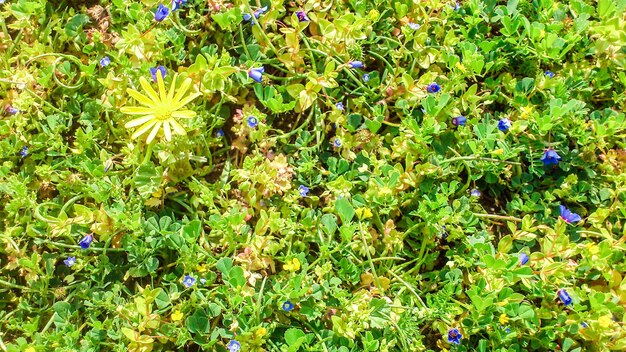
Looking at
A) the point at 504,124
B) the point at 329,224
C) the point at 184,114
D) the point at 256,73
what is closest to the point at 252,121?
the point at 256,73

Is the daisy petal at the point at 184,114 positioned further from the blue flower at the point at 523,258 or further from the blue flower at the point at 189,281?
the blue flower at the point at 523,258

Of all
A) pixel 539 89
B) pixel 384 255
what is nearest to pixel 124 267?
pixel 384 255

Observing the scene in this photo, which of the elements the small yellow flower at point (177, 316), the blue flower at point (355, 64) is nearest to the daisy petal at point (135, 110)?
the small yellow flower at point (177, 316)

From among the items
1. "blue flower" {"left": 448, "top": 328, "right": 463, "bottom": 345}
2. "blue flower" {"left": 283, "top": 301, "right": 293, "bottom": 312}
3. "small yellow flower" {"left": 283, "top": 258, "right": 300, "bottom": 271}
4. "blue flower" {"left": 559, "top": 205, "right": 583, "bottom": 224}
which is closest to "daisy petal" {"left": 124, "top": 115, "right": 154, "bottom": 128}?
"small yellow flower" {"left": 283, "top": 258, "right": 300, "bottom": 271}

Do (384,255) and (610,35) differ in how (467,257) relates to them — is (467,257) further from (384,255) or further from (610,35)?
(610,35)

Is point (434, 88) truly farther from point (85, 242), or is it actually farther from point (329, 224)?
point (85, 242)

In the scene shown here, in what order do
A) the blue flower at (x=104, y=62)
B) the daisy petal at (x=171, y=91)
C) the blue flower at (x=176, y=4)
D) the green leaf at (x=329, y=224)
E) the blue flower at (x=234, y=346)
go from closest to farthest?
the blue flower at (x=234, y=346) → the daisy petal at (x=171, y=91) → the green leaf at (x=329, y=224) → the blue flower at (x=176, y=4) → the blue flower at (x=104, y=62)

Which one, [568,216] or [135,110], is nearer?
[135,110]
